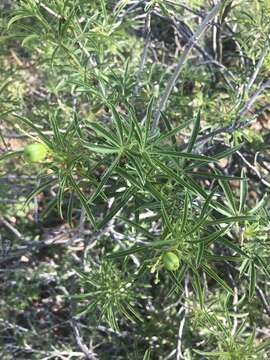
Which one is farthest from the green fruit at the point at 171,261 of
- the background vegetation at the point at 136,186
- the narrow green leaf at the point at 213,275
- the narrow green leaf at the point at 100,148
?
the narrow green leaf at the point at 100,148

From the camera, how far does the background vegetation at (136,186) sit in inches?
52.3

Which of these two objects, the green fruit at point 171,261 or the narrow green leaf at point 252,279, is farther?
the narrow green leaf at point 252,279

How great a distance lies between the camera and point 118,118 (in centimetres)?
128

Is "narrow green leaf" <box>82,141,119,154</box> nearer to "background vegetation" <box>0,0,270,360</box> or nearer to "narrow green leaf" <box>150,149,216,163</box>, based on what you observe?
"background vegetation" <box>0,0,270,360</box>

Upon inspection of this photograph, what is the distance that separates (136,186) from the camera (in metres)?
1.28

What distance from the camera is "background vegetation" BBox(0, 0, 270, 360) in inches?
52.3

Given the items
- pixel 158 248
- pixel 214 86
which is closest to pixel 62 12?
pixel 158 248

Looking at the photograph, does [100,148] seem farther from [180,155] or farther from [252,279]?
[252,279]

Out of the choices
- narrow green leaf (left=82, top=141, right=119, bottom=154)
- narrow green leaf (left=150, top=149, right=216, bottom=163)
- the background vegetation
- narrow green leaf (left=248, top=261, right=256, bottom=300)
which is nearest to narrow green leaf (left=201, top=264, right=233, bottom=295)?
the background vegetation

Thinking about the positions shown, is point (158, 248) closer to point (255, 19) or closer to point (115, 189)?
point (115, 189)

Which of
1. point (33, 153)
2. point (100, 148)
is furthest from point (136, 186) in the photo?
point (33, 153)

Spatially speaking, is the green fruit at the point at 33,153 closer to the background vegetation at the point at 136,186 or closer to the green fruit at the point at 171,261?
the background vegetation at the point at 136,186

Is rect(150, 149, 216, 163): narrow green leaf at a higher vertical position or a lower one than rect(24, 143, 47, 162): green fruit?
lower

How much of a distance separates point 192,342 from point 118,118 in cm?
156
